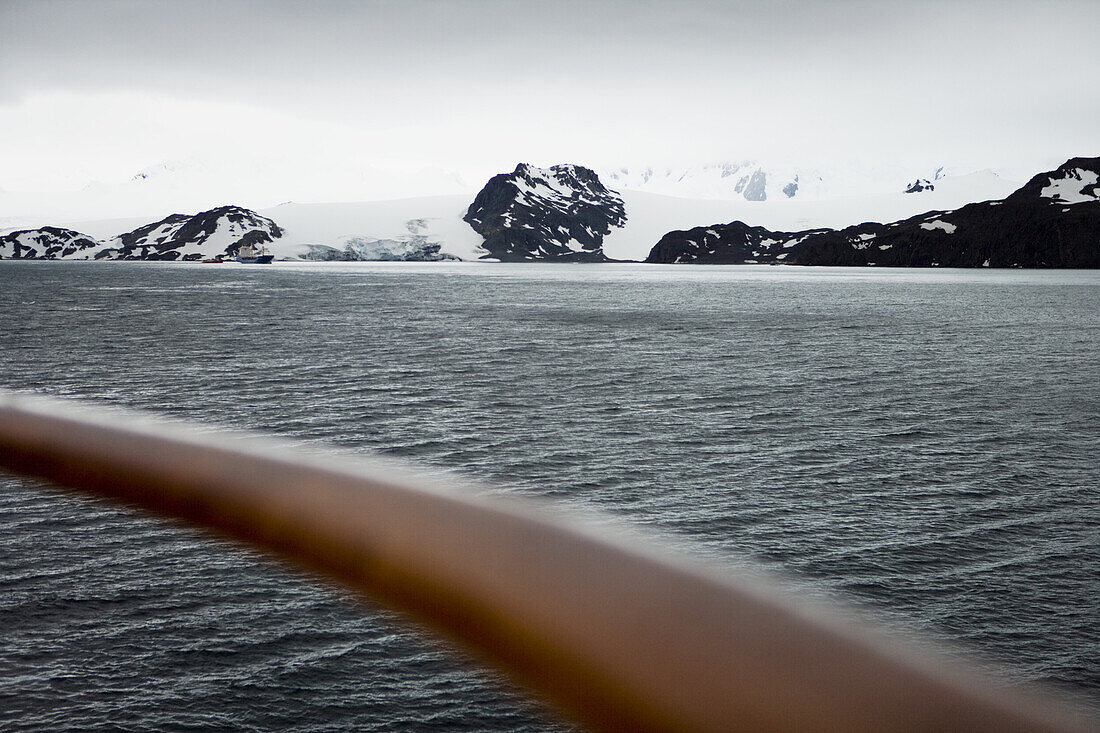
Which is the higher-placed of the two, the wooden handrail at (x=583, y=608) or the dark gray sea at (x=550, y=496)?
the wooden handrail at (x=583, y=608)

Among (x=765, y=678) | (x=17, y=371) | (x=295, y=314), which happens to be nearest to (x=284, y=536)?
(x=765, y=678)

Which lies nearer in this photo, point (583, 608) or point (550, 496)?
point (583, 608)

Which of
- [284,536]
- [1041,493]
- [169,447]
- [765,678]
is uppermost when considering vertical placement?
[169,447]

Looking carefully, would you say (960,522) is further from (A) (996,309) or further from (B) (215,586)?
(A) (996,309)

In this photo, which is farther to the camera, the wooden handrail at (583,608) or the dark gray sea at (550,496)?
the dark gray sea at (550,496)

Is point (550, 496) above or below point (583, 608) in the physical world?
below
